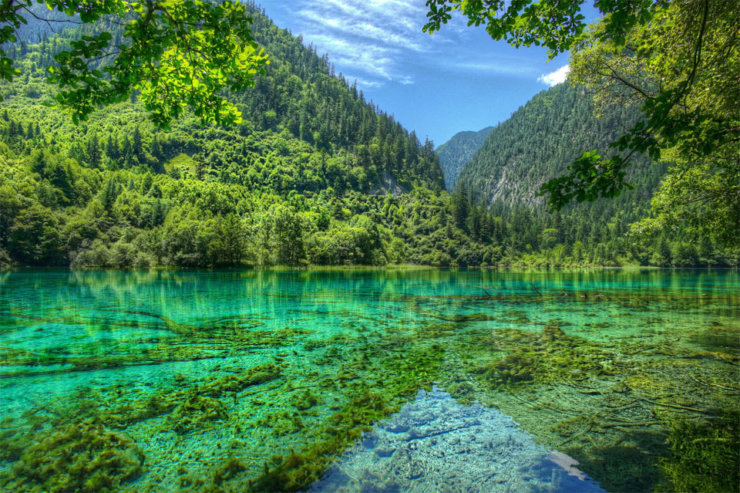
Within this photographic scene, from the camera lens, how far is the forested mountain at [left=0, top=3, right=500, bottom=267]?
3339 inches

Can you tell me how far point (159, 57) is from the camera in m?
5.55

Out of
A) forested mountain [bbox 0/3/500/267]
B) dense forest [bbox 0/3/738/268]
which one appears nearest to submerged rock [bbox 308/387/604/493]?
forested mountain [bbox 0/3/500/267]

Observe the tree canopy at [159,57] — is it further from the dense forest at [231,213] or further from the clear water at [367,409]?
the dense forest at [231,213]

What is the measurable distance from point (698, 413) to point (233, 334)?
14.4 metres

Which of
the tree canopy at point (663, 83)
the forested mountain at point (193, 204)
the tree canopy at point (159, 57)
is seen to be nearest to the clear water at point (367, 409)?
the tree canopy at point (663, 83)

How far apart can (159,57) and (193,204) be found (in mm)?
124941

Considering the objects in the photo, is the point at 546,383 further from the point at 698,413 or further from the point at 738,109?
the point at 738,109

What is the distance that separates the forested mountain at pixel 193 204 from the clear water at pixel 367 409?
1636 inches

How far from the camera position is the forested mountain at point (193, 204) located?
278ft

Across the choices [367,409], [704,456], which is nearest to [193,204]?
[367,409]

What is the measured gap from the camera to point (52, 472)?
506 cm

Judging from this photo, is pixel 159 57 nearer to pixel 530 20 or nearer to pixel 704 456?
pixel 530 20

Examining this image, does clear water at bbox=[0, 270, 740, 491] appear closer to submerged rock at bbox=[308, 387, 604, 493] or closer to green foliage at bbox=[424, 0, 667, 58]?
submerged rock at bbox=[308, 387, 604, 493]

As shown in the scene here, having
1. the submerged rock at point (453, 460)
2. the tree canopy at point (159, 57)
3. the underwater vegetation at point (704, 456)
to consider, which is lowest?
the submerged rock at point (453, 460)
